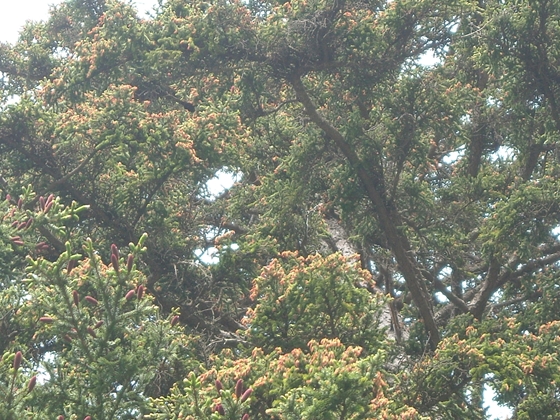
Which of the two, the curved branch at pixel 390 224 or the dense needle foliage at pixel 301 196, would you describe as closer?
the dense needle foliage at pixel 301 196

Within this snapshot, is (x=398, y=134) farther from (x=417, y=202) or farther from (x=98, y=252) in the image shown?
(x=98, y=252)

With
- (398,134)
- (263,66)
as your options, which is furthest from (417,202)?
(263,66)

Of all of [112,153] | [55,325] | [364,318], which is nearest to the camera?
[55,325]

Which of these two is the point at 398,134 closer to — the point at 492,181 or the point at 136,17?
the point at 492,181

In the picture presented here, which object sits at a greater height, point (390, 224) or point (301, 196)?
point (301, 196)

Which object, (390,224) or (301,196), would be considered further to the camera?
(301,196)

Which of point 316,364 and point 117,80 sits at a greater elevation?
point 117,80

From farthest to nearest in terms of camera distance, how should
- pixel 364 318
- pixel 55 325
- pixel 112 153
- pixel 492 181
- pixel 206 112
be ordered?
pixel 492 181 → pixel 206 112 → pixel 112 153 → pixel 364 318 → pixel 55 325

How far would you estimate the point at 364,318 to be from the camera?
795 centimetres

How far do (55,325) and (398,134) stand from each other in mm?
5695

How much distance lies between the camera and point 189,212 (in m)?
12.0

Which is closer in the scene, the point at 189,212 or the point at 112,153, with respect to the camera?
the point at 112,153

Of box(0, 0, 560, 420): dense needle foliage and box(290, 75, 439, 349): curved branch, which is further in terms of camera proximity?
box(290, 75, 439, 349): curved branch

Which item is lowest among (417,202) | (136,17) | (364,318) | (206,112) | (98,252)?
(364,318)
